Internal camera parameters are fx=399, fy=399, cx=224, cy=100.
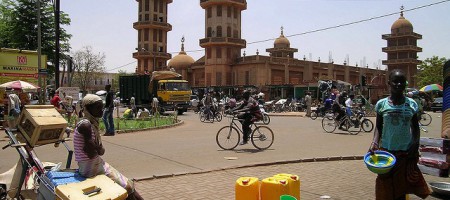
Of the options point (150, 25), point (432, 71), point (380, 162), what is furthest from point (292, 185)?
point (150, 25)

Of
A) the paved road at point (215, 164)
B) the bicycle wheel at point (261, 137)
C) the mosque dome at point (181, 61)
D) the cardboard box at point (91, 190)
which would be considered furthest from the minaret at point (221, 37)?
the cardboard box at point (91, 190)

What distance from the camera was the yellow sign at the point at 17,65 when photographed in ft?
68.9

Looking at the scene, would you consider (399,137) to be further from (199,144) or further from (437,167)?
(199,144)

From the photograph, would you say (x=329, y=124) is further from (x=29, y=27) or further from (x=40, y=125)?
(x=29, y=27)

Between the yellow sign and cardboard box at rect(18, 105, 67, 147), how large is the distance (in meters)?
18.5

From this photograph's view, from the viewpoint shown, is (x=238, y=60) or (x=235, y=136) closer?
(x=235, y=136)

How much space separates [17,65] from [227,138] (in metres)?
15.6

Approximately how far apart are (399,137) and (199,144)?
8.00 meters

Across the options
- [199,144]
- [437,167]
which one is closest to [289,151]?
[199,144]

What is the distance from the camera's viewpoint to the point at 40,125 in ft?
14.7

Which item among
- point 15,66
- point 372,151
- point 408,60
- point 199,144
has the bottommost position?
point 199,144

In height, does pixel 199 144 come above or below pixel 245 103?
below

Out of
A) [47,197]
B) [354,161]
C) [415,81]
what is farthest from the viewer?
[415,81]

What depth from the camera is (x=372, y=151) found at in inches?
170
